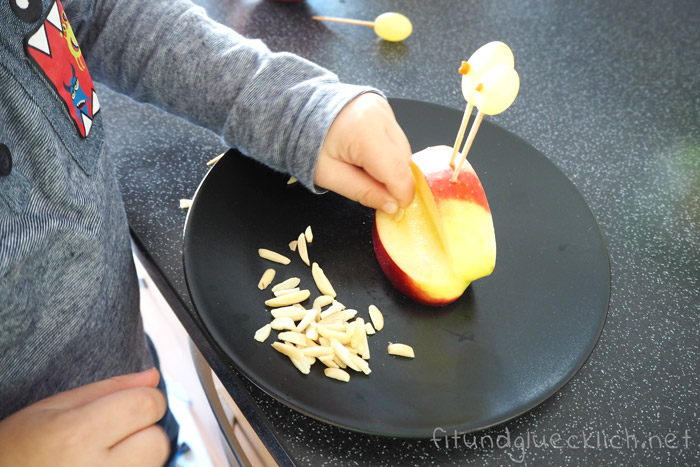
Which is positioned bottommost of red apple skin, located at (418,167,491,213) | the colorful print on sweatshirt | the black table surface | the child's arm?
the black table surface

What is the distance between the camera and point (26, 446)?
412 mm

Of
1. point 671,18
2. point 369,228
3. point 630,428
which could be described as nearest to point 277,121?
point 369,228

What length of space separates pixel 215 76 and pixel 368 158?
195 mm

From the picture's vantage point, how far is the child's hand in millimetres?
559

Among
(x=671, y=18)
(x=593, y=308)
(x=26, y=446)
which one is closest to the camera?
(x=26, y=446)

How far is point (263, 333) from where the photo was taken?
485mm

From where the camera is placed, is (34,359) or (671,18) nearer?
(34,359)

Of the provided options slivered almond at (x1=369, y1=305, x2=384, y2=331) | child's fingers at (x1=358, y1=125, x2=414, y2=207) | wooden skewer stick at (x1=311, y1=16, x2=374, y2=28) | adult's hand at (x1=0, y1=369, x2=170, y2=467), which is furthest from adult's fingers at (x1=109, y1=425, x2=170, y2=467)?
wooden skewer stick at (x1=311, y1=16, x2=374, y2=28)

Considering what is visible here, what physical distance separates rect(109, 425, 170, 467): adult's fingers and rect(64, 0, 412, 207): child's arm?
275mm

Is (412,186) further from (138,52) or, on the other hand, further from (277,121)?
(138,52)

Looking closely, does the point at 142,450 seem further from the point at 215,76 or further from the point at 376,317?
the point at 215,76

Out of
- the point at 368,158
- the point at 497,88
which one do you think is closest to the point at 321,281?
the point at 368,158

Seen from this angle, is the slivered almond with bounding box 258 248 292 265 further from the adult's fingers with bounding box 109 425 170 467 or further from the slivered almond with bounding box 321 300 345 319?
the adult's fingers with bounding box 109 425 170 467

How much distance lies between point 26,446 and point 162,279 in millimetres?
203
